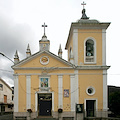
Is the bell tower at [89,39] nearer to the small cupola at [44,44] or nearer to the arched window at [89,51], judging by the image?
the arched window at [89,51]

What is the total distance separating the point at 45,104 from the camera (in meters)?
21.7

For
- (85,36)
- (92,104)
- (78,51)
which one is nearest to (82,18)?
(85,36)

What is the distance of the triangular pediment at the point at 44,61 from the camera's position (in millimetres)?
20891

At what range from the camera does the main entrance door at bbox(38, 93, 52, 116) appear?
70.0ft

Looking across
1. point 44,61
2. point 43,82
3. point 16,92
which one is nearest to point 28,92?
point 16,92

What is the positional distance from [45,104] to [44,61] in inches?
191

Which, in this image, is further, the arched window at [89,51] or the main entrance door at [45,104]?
the arched window at [89,51]

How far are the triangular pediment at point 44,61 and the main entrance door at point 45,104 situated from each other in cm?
339

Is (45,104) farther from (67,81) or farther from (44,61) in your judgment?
(44,61)

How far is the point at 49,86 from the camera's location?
2080cm

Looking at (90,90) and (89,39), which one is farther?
(89,39)

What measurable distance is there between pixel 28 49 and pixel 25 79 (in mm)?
3666

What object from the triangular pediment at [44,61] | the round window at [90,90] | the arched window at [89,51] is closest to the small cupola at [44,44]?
the triangular pediment at [44,61]

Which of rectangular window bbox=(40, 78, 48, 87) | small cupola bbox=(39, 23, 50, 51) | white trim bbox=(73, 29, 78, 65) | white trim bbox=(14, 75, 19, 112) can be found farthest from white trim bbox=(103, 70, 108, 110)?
white trim bbox=(14, 75, 19, 112)
